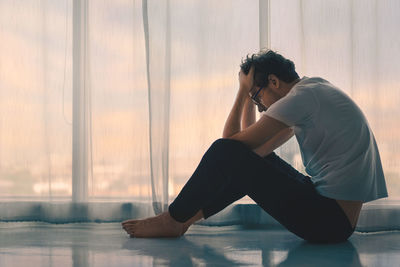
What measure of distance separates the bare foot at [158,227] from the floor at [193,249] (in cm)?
3

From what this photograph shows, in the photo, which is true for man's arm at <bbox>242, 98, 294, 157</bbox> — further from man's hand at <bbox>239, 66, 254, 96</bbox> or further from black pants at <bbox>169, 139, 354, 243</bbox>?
black pants at <bbox>169, 139, 354, 243</bbox>

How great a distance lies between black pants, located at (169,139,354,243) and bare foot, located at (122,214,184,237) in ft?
0.46

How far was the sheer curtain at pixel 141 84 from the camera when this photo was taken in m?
1.89

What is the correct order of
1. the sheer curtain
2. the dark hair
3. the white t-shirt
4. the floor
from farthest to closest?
the sheer curtain < the dark hair < the white t-shirt < the floor

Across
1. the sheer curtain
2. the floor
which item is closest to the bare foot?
the floor

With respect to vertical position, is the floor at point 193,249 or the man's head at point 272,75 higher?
the man's head at point 272,75

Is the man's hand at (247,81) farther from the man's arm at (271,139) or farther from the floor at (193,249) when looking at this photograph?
the floor at (193,249)

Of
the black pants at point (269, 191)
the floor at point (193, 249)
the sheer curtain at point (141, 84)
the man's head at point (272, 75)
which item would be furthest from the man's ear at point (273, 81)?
the floor at point (193, 249)

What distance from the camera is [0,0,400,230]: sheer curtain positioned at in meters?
1.89

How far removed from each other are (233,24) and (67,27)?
76 centimetres

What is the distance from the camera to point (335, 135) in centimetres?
134

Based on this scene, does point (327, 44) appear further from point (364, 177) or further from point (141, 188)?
point (141, 188)

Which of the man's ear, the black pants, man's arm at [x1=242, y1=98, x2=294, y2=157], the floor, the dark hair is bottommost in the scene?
the floor

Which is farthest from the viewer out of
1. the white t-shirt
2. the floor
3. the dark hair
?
the dark hair
